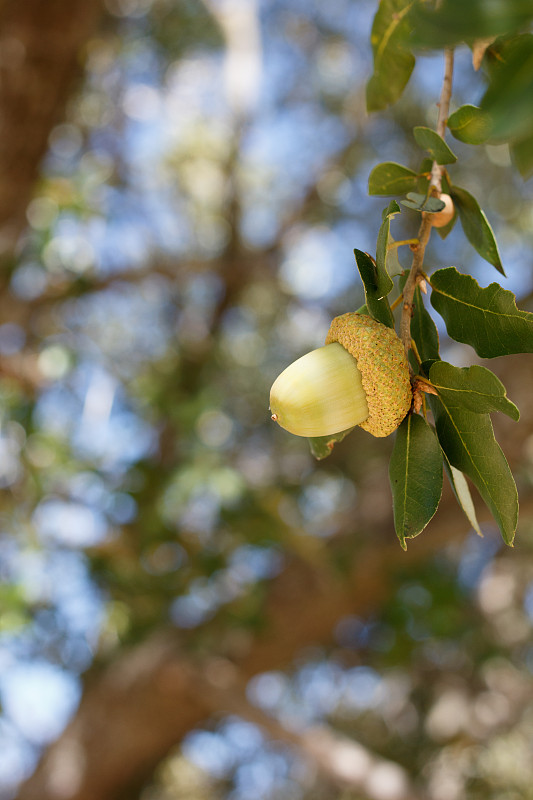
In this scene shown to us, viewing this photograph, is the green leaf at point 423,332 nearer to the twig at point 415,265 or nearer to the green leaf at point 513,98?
the twig at point 415,265

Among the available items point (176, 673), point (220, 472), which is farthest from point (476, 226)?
point (176, 673)

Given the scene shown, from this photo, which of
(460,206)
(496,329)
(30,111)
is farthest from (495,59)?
(30,111)

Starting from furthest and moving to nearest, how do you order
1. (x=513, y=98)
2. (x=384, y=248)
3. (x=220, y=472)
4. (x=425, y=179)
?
(x=220, y=472), (x=425, y=179), (x=384, y=248), (x=513, y=98)

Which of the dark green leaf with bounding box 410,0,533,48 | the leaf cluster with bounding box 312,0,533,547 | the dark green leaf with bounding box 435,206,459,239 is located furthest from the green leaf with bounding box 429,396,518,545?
the dark green leaf with bounding box 410,0,533,48

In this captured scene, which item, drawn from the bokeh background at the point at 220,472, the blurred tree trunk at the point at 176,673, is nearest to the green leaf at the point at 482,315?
the bokeh background at the point at 220,472

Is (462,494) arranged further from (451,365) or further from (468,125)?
(468,125)

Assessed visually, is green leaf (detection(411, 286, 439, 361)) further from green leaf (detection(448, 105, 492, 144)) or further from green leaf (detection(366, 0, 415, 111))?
green leaf (detection(366, 0, 415, 111))
